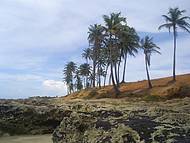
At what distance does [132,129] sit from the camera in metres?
7.27

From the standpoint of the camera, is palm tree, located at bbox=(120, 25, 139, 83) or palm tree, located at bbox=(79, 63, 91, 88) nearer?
palm tree, located at bbox=(120, 25, 139, 83)

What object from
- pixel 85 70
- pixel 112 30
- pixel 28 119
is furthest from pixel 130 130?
pixel 85 70

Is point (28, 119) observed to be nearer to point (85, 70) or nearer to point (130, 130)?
point (130, 130)

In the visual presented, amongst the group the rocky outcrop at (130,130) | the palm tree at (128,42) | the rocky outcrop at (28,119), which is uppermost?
the palm tree at (128,42)

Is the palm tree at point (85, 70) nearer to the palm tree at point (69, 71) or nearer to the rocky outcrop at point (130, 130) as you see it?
the palm tree at point (69, 71)

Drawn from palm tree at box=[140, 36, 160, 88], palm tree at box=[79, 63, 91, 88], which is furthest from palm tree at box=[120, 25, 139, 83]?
palm tree at box=[79, 63, 91, 88]

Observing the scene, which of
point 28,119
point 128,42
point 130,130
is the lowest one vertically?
point 28,119

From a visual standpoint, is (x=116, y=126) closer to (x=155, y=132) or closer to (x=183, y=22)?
(x=155, y=132)

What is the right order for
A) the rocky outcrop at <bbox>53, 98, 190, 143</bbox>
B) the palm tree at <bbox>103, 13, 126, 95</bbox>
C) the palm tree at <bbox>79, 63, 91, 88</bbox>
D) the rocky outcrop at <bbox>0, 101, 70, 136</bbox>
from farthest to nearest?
the palm tree at <bbox>79, 63, 91, 88</bbox>, the palm tree at <bbox>103, 13, 126, 95</bbox>, the rocky outcrop at <bbox>0, 101, 70, 136</bbox>, the rocky outcrop at <bbox>53, 98, 190, 143</bbox>

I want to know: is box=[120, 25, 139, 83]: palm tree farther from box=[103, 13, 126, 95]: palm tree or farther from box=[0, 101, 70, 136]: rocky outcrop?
box=[0, 101, 70, 136]: rocky outcrop

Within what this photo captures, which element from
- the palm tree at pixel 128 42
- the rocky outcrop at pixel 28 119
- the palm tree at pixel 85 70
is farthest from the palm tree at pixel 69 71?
the rocky outcrop at pixel 28 119

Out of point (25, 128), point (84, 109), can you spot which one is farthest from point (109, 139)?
point (25, 128)

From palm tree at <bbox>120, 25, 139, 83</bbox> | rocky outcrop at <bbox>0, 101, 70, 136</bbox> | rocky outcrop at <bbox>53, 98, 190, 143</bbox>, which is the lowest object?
rocky outcrop at <bbox>0, 101, 70, 136</bbox>

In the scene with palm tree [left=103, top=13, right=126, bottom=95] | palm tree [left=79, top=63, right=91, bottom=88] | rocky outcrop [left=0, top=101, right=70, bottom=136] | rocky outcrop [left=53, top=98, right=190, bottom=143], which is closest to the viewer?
rocky outcrop [left=53, top=98, right=190, bottom=143]
